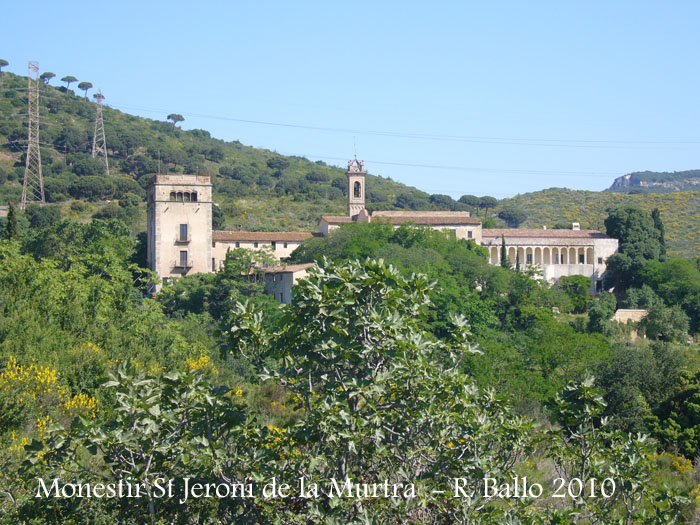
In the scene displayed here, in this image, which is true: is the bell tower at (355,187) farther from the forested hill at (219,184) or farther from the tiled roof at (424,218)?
the forested hill at (219,184)

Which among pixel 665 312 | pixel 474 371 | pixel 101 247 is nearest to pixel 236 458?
pixel 474 371

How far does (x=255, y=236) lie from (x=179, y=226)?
5562 mm

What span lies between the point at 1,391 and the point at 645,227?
51.3 m

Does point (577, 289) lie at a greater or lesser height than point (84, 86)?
lesser

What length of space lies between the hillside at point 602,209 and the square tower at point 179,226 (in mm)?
44944

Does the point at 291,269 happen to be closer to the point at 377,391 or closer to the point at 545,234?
the point at 545,234

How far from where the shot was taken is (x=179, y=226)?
4938cm

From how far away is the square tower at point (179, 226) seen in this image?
48.8m

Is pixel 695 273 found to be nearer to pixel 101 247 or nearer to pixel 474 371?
pixel 474 371

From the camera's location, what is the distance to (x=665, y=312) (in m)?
45.9

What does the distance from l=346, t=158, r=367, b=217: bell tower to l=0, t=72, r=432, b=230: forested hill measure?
32.1 feet

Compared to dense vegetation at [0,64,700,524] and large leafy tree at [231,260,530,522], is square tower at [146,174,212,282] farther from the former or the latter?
large leafy tree at [231,260,530,522]

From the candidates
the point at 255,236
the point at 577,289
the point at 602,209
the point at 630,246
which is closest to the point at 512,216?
the point at 602,209

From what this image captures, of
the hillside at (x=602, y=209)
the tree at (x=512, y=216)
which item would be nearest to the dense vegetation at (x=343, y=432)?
the hillside at (x=602, y=209)
